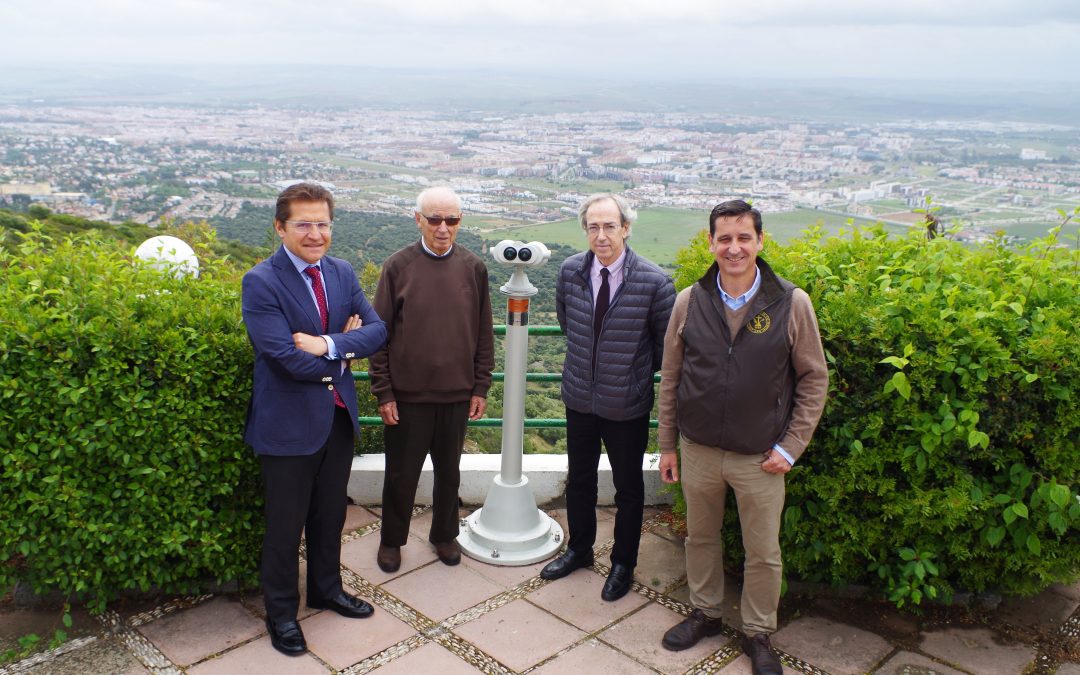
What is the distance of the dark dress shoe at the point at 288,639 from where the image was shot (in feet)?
10.4

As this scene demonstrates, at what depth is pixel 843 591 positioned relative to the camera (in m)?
3.66

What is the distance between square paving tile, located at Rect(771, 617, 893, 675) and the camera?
3193 mm

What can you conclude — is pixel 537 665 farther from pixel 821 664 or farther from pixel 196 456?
pixel 196 456

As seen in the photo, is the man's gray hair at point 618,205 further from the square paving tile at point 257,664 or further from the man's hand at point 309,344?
the square paving tile at point 257,664

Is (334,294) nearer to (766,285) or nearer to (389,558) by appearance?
(389,558)

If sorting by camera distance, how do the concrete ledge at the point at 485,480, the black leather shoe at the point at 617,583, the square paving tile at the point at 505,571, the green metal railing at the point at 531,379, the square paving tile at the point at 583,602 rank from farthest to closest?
the concrete ledge at the point at 485,480
the green metal railing at the point at 531,379
the square paving tile at the point at 505,571
the black leather shoe at the point at 617,583
the square paving tile at the point at 583,602

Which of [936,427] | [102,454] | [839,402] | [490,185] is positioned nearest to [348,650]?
[102,454]

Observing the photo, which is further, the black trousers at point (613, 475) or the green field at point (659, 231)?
the green field at point (659, 231)

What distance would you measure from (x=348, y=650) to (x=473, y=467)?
1485 mm

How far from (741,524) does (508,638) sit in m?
1.07

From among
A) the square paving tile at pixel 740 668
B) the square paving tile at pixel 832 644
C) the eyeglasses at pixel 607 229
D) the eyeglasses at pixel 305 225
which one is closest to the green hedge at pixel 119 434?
the eyeglasses at pixel 305 225

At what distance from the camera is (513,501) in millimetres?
4098

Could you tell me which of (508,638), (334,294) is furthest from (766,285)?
(508,638)

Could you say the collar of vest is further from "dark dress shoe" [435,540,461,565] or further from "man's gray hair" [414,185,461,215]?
"dark dress shoe" [435,540,461,565]
